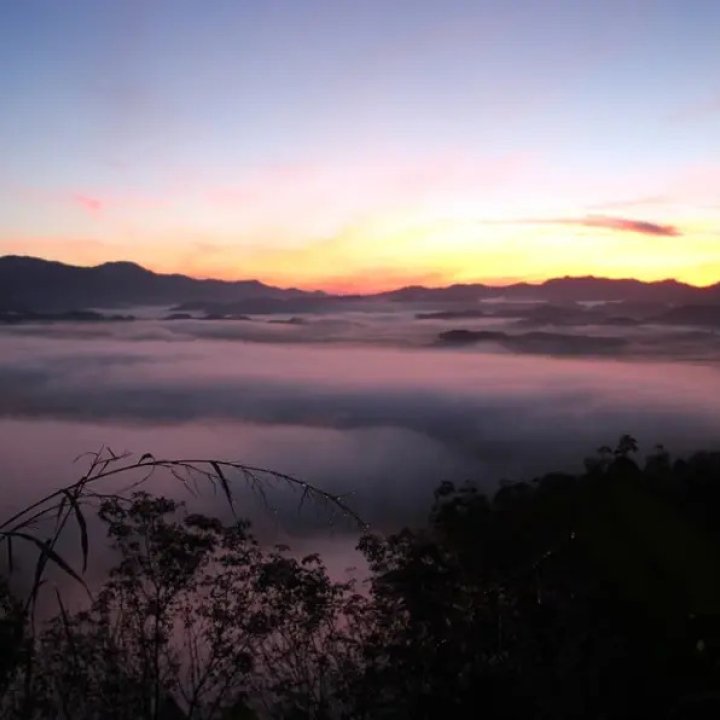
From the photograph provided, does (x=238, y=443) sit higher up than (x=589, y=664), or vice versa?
(x=589, y=664)

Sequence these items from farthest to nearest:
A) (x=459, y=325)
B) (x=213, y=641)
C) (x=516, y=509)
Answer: (x=459, y=325), (x=213, y=641), (x=516, y=509)

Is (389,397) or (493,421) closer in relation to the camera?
(493,421)

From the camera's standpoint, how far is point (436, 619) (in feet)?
23.2

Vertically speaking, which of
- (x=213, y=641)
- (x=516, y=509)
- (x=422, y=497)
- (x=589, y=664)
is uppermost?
(x=589, y=664)

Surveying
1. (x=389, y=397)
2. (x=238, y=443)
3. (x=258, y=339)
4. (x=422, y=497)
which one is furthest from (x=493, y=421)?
(x=258, y=339)

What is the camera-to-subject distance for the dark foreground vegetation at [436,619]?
1.36 meters

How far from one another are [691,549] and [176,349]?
491 ft

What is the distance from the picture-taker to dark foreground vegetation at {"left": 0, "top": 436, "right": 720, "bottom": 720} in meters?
1.36

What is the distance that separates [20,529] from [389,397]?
337ft

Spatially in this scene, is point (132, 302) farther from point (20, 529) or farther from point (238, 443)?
point (20, 529)

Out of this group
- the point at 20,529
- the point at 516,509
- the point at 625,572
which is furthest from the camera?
the point at 516,509

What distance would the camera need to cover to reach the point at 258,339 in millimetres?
149750

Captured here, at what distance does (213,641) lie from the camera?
1238cm

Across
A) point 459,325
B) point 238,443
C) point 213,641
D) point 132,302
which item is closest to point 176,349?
point 132,302
